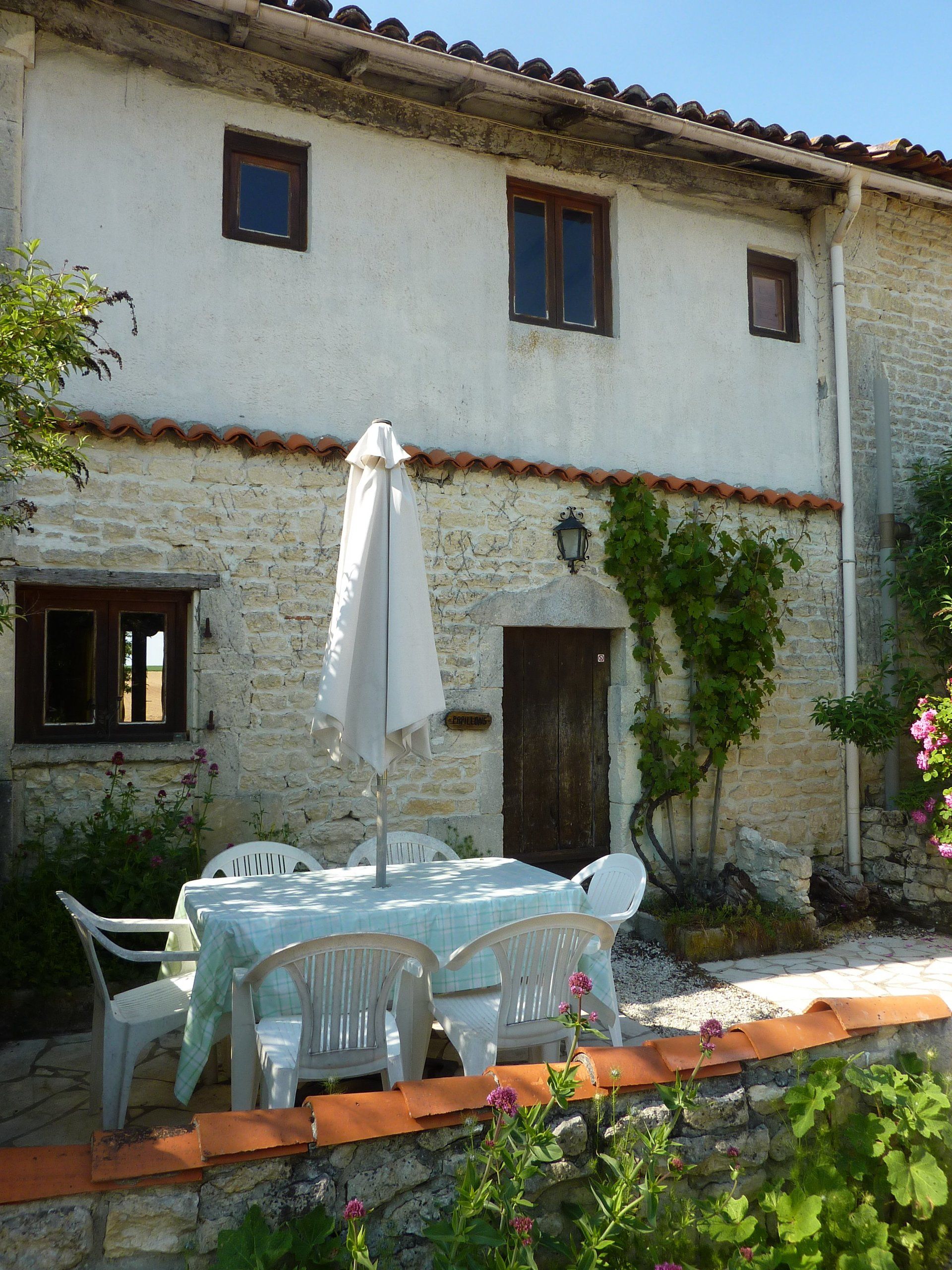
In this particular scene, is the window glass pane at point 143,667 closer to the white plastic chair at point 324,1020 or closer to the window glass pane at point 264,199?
the window glass pane at point 264,199

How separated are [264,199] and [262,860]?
12.7 feet

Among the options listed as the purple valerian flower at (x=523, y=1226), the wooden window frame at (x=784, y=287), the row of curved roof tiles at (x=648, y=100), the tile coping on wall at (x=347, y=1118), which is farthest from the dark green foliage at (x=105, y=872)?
the wooden window frame at (x=784, y=287)

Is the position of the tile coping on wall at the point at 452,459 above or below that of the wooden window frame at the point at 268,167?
below

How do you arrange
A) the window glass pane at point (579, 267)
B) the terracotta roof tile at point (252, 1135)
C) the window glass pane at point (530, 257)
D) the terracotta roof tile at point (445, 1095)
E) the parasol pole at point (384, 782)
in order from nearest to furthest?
1. the terracotta roof tile at point (252, 1135)
2. the terracotta roof tile at point (445, 1095)
3. the parasol pole at point (384, 782)
4. the window glass pane at point (530, 257)
5. the window glass pane at point (579, 267)

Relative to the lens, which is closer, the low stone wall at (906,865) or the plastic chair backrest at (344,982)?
the plastic chair backrest at (344,982)

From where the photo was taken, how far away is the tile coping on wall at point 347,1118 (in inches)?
73.1

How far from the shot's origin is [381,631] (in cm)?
366

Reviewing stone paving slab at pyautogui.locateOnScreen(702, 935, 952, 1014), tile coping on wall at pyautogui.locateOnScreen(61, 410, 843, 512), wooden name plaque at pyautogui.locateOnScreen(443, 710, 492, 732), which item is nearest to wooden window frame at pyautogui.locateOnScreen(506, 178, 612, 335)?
tile coping on wall at pyautogui.locateOnScreen(61, 410, 843, 512)

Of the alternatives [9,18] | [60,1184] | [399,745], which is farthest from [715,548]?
[60,1184]

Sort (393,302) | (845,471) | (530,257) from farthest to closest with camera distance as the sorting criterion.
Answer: (845,471) → (530,257) → (393,302)

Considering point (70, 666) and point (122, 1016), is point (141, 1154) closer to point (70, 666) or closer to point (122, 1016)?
point (122, 1016)

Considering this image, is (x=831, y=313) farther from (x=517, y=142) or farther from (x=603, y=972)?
(x=603, y=972)

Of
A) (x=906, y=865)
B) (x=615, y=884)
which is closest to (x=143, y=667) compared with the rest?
(x=615, y=884)

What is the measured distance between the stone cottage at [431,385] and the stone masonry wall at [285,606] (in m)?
0.02
